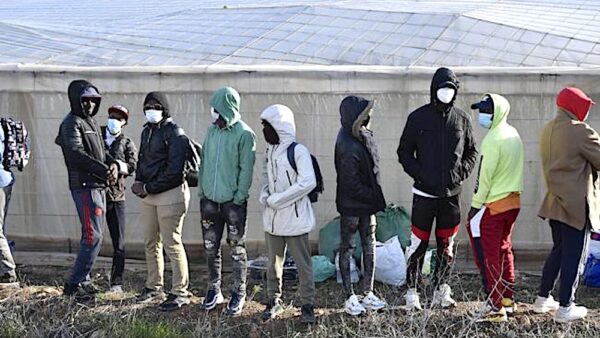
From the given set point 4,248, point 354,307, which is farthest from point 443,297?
point 4,248

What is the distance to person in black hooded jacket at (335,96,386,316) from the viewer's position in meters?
5.05

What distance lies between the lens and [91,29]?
8.41 meters

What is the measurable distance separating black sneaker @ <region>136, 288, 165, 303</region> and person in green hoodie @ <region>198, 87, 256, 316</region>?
0.67 meters

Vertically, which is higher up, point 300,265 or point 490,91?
point 490,91

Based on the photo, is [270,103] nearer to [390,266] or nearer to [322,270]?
[322,270]

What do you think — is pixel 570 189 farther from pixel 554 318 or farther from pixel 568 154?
pixel 554 318

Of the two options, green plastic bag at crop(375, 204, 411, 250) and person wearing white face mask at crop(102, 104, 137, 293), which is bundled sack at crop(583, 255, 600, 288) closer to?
green plastic bag at crop(375, 204, 411, 250)

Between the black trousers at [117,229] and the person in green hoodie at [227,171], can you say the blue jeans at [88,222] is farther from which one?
the person in green hoodie at [227,171]

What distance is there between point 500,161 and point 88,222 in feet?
9.24

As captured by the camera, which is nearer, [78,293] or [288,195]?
[288,195]

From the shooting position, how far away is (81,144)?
5395 mm

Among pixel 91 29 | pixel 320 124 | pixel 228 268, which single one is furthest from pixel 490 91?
pixel 91 29

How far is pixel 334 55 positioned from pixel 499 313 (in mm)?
2879

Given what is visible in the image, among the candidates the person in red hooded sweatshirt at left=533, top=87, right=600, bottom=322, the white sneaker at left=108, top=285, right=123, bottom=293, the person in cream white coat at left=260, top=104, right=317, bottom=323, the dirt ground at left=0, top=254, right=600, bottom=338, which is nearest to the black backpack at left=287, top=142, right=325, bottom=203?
the person in cream white coat at left=260, top=104, right=317, bottom=323
